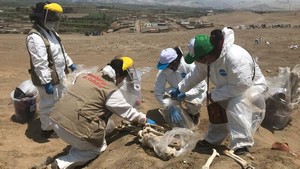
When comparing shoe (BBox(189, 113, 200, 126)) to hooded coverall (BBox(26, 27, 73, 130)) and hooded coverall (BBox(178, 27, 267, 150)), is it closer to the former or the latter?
hooded coverall (BBox(178, 27, 267, 150))

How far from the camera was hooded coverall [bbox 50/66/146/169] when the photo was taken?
393 cm

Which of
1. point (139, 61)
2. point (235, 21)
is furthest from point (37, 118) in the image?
point (235, 21)

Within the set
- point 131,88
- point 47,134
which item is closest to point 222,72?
point 131,88

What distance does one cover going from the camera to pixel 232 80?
379 centimetres

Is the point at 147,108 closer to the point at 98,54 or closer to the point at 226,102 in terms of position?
the point at 226,102

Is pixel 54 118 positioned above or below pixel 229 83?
below

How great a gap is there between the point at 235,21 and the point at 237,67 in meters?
33.2

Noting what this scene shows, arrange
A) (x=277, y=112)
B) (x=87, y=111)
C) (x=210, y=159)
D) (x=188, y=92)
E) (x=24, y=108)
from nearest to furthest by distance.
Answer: (x=210, y=159) → (x=87, y=111) → (x=188, y=92) → (x=24, y=108) → (x=277, y=112)

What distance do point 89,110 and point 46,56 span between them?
1.16m

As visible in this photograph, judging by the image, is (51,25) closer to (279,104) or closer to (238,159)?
(238,159)

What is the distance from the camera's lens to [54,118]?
4.04 m

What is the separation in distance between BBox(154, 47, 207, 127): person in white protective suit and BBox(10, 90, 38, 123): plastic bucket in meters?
1.72

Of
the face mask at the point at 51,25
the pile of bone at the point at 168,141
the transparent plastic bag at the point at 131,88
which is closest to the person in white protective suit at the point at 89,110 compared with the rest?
the pile of bone at the point at 168,141

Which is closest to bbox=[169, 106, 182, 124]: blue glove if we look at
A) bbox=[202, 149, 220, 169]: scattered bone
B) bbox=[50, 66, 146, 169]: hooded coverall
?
bbox=[50, 66, 146, 169]: hooded coverall
